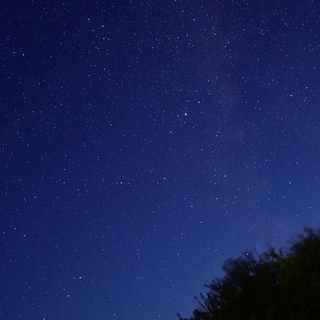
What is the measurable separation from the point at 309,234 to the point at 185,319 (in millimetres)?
6752

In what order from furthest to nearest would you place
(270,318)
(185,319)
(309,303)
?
(185,319)
(270,318)
(309,303)

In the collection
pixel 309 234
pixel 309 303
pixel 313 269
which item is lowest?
pixel 309 303

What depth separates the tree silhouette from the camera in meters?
8.71

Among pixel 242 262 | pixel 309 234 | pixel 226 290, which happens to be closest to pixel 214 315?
pixel 226 290

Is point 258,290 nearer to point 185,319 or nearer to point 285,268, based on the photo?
point 285,268

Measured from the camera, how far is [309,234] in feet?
33.7

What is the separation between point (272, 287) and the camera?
9.92m

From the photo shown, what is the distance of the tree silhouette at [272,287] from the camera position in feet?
28.6

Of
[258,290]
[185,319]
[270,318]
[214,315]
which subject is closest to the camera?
[270,318]

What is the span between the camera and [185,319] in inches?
556

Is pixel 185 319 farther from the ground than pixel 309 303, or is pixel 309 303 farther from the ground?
pixel 185 319

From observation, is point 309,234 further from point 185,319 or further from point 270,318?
point 185,319

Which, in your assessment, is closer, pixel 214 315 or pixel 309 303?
pixel 309 303

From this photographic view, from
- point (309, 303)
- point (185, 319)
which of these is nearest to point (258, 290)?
Result: point (309, 303)
